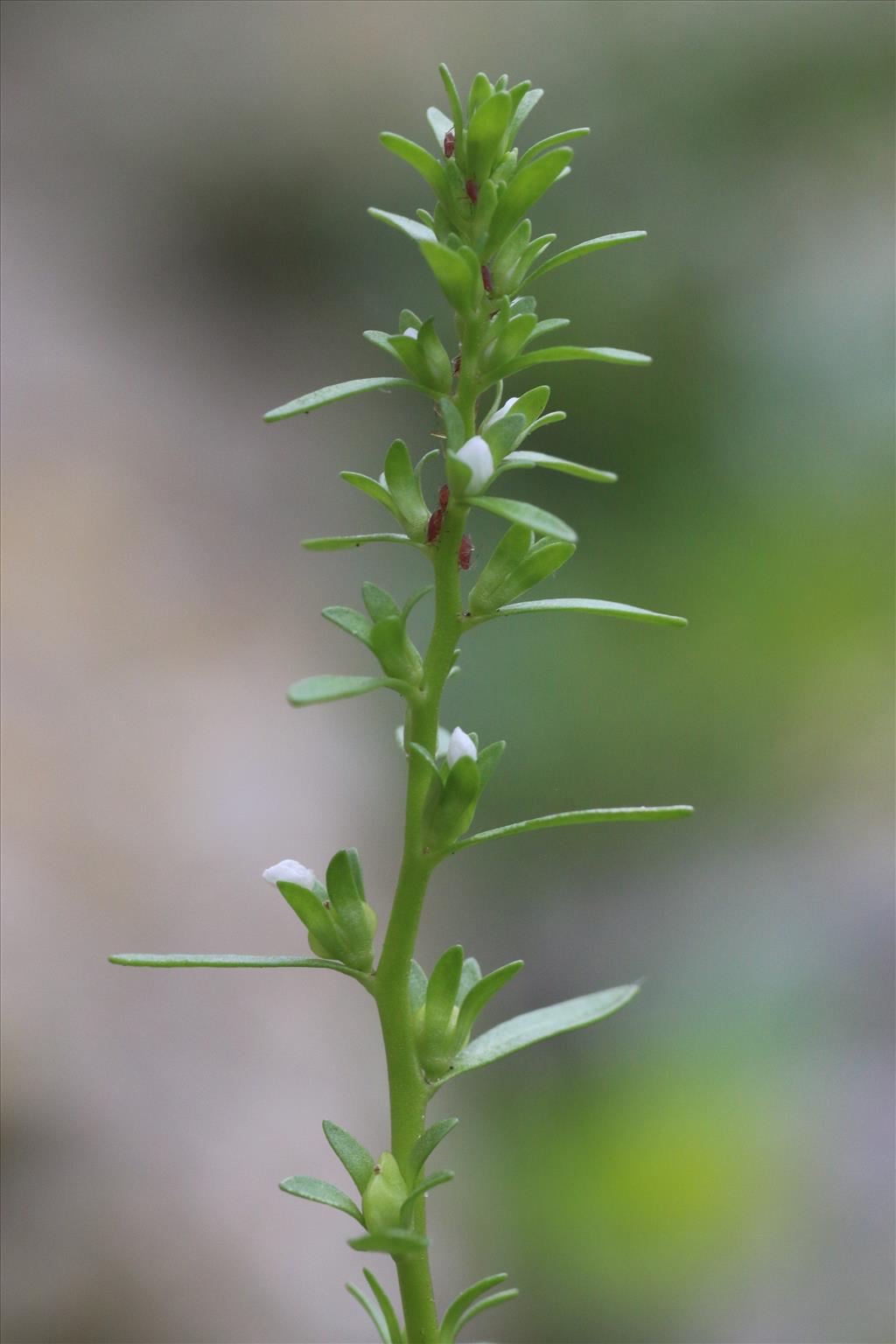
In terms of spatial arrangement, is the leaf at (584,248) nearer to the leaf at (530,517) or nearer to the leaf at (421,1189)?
the leaf at (530,517)

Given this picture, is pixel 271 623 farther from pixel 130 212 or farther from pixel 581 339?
pixel 130 212

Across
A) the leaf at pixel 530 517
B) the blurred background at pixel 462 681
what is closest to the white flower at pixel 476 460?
the leaf at pixel 530 517

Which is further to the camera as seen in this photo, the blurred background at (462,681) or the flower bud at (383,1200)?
the blurred background at (462,681)

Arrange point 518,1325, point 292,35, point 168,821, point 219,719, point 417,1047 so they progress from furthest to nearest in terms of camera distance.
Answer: point 292,35 < point 219,719 < point 168,821 < point 518,1325 < point 417,1047

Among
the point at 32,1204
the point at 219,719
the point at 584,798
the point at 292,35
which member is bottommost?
the point at 32,1204

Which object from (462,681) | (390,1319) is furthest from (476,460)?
(462,681)

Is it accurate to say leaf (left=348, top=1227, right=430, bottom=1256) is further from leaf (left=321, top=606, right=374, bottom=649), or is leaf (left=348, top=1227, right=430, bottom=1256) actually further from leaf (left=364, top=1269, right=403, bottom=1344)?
leaf (left=321, top=606, right=374, bottom=649)

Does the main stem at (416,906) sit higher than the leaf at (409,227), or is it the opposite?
the leaf at (409,227)

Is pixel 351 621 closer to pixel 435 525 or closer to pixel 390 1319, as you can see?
pixel 435 525

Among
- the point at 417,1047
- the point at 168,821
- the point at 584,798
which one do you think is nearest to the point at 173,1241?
the point at 168,821
